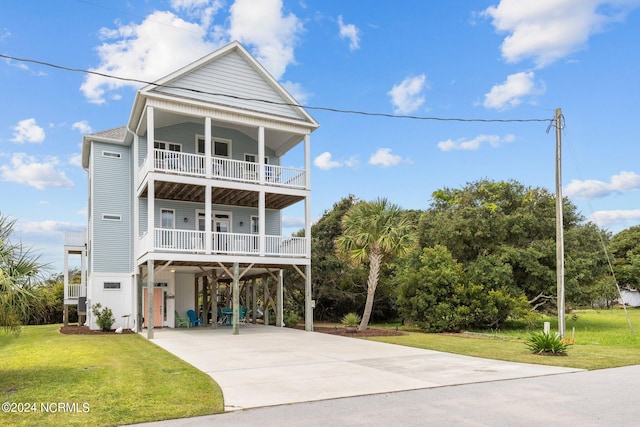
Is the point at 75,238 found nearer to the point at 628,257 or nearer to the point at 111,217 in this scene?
the point at 111,217

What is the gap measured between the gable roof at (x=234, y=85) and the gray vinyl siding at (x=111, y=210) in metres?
5.82

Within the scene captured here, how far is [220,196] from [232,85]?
493 centimetres

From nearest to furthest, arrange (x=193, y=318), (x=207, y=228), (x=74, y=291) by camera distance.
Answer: (x=207, y=228) → (x=193, y=318) → (x=74, y=291)

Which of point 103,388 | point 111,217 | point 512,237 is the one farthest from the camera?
point 512,237

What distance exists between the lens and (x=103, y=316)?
72.7ft

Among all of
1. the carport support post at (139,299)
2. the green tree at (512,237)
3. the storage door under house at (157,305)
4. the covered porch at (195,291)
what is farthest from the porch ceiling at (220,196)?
the green tree at (512,237)

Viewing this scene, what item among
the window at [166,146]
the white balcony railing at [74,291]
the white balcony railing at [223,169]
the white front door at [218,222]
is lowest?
the white balcony railing at [74,291]

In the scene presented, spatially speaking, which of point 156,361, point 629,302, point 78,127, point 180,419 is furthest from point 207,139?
point 629,302

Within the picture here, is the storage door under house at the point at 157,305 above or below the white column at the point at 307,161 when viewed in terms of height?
below

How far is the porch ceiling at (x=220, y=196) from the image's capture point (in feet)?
68.5

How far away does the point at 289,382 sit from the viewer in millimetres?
8805

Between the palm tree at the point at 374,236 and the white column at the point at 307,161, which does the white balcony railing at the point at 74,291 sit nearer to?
the white column at the point at 307,161

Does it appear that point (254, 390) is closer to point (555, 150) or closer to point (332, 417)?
point (332, 417)

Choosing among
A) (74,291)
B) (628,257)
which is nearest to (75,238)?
(74,291)
